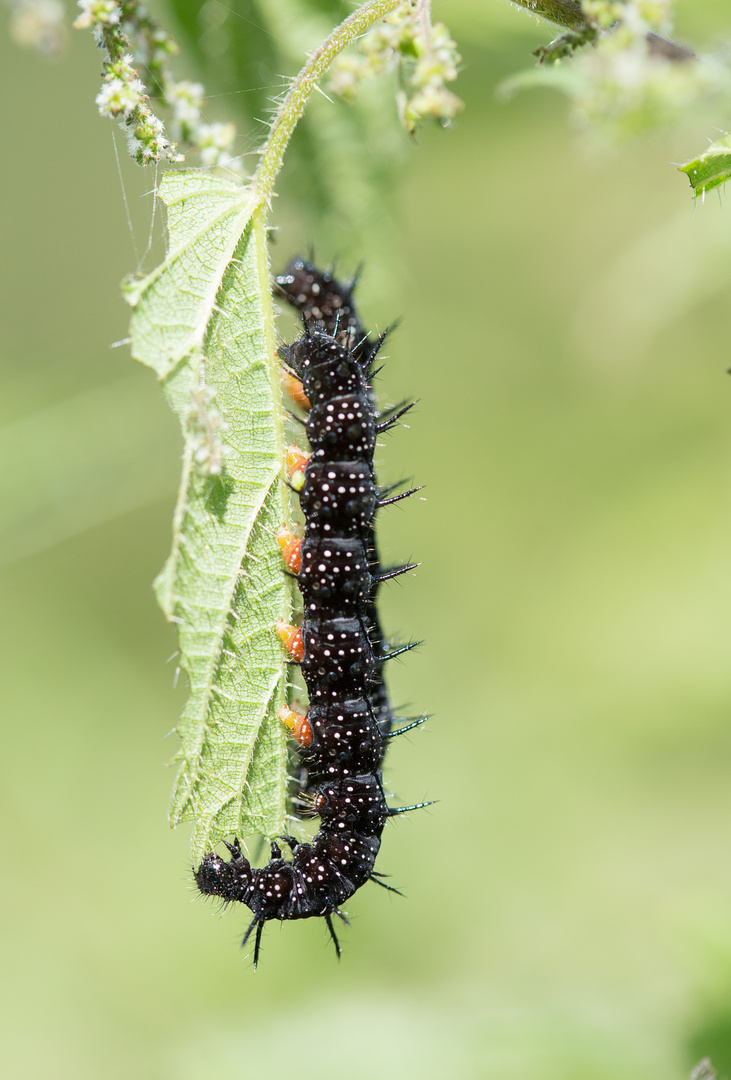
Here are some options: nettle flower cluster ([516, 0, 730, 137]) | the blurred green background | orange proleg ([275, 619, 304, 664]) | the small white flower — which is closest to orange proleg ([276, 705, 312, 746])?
orange proleg ([275, 619, 304, 664])

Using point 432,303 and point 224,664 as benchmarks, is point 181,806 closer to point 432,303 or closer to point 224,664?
point 224,664

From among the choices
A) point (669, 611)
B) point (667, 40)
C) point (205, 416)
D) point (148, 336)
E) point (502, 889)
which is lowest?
point (502, 889)

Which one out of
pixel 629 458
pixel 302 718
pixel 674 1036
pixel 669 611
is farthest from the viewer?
pixel 629 458

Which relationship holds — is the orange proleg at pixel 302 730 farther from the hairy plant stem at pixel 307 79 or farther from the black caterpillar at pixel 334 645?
the hairy plant stem at pixel 307 79

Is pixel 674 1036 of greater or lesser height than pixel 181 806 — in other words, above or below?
below

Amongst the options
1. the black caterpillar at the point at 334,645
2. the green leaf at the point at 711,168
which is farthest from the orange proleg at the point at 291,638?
the green leaf at the point at 711,168

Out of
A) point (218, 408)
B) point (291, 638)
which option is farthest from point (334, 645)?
point (218, 408)

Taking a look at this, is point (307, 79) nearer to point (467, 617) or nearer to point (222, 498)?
point (222, 498)

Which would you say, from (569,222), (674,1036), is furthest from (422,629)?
Answer: (674,1036)
